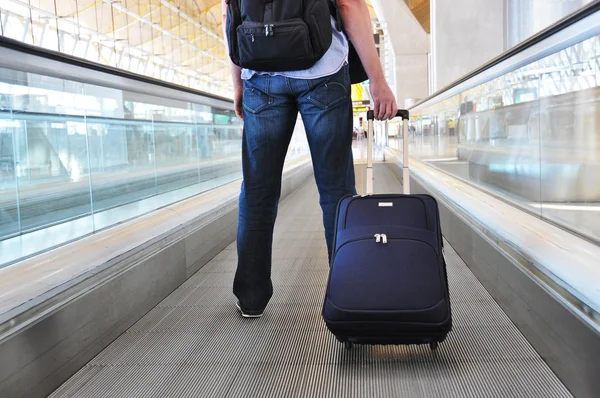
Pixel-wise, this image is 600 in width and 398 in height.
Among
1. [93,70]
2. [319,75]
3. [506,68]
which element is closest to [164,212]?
[93,70]

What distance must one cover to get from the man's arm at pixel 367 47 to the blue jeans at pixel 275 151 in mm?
107

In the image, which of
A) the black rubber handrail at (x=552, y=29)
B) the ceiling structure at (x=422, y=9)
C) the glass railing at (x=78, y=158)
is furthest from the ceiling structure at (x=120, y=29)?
the black rubber handrail at (x=552, y=29)

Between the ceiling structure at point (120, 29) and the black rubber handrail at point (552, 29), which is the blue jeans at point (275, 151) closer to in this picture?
the black rubber handrail at point (552, 29)

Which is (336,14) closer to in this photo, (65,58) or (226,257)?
(65,58)

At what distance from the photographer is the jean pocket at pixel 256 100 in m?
2.37

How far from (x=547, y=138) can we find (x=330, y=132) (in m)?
1.01

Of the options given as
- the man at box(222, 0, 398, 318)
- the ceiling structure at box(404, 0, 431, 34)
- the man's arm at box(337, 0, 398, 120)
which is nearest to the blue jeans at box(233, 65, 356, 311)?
the man at box(222, 0, 398, 318)

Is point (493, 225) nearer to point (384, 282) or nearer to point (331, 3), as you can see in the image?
point (384, 282)

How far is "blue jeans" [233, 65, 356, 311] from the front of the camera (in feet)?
7.55

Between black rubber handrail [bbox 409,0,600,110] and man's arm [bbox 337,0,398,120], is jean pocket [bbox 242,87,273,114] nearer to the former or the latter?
man's arm [bbox 337,0,398,120]

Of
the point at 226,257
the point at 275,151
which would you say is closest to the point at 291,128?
the point at 275,151

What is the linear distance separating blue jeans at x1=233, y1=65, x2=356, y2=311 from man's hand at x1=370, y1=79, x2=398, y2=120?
0.11 meters

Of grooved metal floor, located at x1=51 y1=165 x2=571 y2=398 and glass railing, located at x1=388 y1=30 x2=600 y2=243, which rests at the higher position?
glass railing, located at x1=388 y1=30 x2=600 y2=243

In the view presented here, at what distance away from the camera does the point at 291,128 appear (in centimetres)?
246
